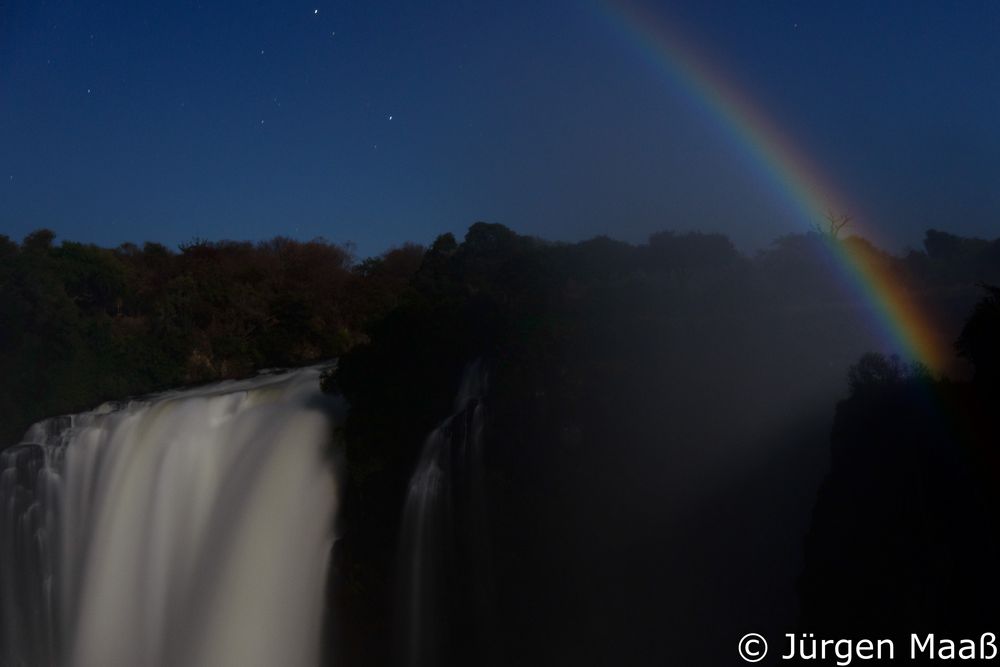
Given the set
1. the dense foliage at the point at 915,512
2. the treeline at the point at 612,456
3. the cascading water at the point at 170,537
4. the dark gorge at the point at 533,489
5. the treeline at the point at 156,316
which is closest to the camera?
the dense foliage at the point at 915,512

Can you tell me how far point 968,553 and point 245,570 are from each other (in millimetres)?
11004

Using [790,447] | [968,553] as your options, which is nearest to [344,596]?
[790,447]

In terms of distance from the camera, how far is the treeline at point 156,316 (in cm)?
1955

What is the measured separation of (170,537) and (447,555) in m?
5.72

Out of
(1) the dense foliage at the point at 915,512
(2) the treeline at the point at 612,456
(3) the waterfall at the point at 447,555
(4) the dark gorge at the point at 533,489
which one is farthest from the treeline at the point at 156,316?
(1) the dense foliage at the point at 915,512

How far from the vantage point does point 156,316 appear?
889 inches

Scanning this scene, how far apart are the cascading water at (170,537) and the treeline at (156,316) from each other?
17.9 feet

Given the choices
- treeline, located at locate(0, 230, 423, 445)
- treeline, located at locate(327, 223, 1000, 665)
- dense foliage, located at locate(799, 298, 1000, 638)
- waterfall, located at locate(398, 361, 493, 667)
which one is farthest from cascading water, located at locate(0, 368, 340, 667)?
dense foliage, located at locate(799, 298, 1000, 638)

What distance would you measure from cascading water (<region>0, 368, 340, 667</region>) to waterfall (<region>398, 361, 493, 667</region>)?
2.15 metres

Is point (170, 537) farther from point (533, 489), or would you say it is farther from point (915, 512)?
point (915, 512)

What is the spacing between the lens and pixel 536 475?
1173 centimetres

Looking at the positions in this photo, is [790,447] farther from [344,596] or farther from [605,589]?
[344,596]

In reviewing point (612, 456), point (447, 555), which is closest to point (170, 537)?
point (447, 555)

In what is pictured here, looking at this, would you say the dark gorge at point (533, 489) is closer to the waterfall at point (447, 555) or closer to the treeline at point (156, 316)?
the waterfall at point (447, 555)
